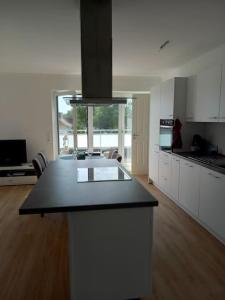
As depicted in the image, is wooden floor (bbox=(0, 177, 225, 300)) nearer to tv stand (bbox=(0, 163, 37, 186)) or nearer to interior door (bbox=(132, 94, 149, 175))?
tv stand (bbox=(0, 163, 37, 186))

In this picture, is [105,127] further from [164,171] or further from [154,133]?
[164,171]

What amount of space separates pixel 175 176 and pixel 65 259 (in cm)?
223

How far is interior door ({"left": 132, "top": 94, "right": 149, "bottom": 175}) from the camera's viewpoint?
5781mm

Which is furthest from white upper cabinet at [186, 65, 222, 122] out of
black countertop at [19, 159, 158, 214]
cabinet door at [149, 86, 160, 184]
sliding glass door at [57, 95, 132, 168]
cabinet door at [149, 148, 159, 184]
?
sliding glass door at [57, 95, 132, 168]

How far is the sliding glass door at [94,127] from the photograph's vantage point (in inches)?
231

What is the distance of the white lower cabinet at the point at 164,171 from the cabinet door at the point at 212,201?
1.08 meters

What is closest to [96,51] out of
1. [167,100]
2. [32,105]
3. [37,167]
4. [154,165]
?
[37,167]

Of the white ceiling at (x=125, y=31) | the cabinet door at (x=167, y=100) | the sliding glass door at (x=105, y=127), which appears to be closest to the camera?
the white ceiling at (x=125, y=31)

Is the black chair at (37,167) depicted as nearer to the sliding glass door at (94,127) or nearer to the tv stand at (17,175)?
the tv stand at (17,175)

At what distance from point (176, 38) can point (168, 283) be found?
9.29ft

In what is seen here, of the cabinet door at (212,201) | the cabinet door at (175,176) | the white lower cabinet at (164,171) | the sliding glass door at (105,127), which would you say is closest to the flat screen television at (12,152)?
the sliding glass door at (105,127)

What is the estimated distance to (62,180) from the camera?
7.72ft

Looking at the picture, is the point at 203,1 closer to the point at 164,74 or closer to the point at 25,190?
the point at 164,74

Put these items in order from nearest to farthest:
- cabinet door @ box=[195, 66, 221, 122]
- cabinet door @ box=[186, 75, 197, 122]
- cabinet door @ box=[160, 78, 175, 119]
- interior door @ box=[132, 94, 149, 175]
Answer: cabinet door @ box=[195, 66, 221, 122] < cabinet door @ box=[186, 75, 197, 122] < cabinet door @ box=[160, 78, 175, 119] < interior door @ box=[132, 94, 149, 175]
